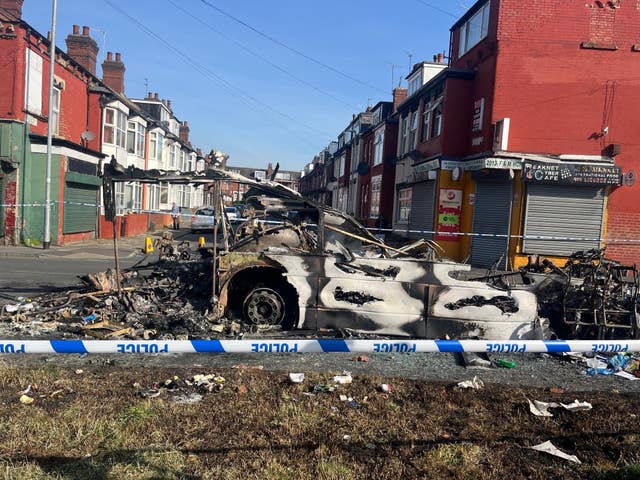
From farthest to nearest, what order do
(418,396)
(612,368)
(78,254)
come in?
1. (78,254)
2. (612,368)
3. (418,396)

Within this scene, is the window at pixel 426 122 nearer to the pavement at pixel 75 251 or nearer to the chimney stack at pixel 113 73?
the pavement at pixel 75 251

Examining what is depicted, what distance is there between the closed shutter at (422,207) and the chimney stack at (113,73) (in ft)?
65.5

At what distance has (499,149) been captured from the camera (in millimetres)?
14883

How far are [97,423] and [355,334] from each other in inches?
135

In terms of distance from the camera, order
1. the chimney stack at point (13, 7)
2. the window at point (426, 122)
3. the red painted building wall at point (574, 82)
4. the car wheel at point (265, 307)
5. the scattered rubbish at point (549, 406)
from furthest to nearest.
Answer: the window at point (426, 122) → the chimney stack at point (13, 7) → the red painted building wall at point (574, 82) → the car wheel at point (265, 307) → the scattered rubbish at point (549, 406)

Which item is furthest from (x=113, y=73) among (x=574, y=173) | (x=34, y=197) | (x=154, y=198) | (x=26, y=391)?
(x=26, y=391)

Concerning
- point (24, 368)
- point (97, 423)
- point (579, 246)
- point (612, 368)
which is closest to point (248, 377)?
point (97, 423)

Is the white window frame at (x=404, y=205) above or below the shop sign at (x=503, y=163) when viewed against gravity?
below

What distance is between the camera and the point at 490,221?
15828 mm

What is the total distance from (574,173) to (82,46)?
21.9m

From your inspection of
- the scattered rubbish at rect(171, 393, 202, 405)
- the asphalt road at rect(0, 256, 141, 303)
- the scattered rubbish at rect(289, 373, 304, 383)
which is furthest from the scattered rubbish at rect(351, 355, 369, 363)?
the asphalt road at rect(0, 256, 141, 303)

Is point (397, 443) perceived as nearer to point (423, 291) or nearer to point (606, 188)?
point (423, 291)

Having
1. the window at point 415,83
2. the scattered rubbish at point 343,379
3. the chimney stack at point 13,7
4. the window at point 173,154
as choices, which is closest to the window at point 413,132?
the window at point 415,83

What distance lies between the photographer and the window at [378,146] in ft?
89.8
